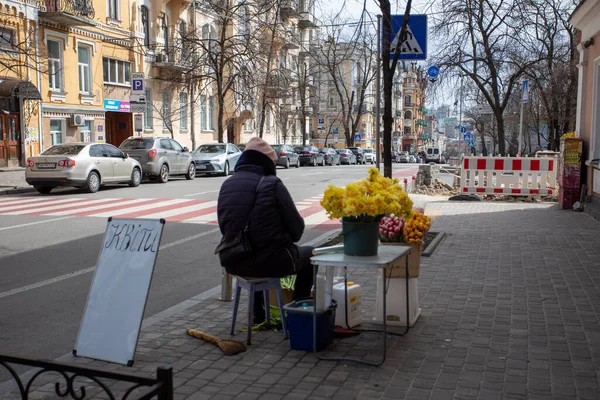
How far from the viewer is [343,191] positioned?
4.95 metres

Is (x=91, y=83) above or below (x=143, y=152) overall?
above

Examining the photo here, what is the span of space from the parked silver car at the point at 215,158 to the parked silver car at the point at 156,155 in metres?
2.66

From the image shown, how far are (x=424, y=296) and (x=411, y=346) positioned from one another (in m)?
1.68

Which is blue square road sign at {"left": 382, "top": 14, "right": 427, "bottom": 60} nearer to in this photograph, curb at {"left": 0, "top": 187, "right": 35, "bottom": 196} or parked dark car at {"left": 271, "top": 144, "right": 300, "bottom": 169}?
curb at {"left": 0, "top": 187, "right": 35, "bottom": 196}

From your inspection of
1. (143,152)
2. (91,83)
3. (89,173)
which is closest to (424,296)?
(89,173)

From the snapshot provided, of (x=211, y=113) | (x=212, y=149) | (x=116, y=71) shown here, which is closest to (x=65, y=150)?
(x=212, y=149)

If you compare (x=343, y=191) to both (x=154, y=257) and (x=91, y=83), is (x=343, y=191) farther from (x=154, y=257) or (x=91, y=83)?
(x=91, y=83)

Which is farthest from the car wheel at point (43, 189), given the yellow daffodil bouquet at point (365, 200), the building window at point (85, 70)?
the yellow daffodil bouquet at point (365, 200)

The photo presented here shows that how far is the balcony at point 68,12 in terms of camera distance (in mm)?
25859

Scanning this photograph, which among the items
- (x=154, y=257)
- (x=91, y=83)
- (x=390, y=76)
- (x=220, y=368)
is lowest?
(x=220, y=368)

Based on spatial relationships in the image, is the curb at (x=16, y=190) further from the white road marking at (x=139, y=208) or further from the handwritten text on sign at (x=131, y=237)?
the handwritten text on sign at (x=131, y=237)

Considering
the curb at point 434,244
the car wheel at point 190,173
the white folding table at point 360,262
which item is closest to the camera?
the white folding table at point 360,262

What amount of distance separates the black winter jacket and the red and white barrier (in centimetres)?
1279

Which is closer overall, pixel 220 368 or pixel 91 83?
pixel 220 368
